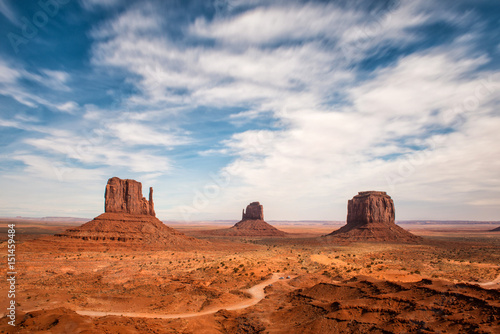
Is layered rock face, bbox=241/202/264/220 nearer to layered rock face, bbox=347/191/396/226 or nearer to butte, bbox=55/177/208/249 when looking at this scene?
layered rock face, bbox=347/191/396/226

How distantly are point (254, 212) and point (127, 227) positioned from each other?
98.4 m

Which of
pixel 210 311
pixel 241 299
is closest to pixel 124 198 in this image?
pixel 241 299

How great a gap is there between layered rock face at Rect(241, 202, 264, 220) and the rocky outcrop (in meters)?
88.3

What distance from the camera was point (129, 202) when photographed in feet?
230

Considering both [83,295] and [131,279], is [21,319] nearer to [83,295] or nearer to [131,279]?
[83,295]

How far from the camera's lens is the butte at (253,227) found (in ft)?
446

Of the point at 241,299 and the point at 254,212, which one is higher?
the point at 254,212

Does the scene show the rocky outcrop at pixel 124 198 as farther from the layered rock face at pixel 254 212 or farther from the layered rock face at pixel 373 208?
the layered rock face at pixel 254 212

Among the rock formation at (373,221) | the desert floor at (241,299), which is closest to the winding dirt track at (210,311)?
the desert floor at (241,299)

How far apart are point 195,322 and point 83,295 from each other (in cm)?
1399

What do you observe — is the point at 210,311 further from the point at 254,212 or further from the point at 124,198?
the point at 254,212

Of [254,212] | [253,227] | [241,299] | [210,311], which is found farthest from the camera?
[254,212]

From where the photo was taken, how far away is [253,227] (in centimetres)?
14600

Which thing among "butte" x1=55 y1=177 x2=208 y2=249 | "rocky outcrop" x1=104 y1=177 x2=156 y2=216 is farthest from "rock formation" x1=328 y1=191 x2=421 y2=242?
"rocky outcrop" x1=104 y1=177 x2=156 y2=216
